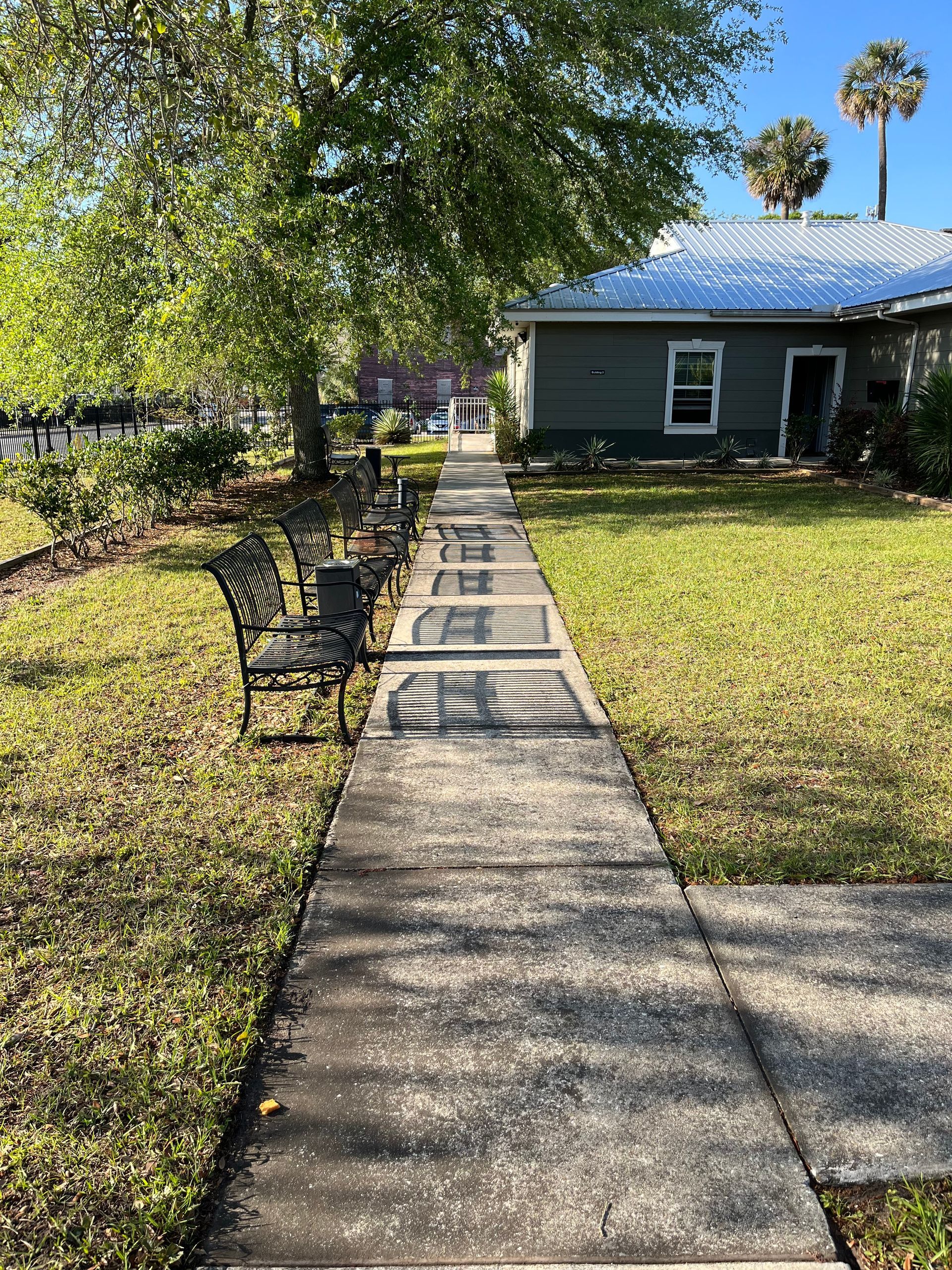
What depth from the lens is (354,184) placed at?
12625 mm

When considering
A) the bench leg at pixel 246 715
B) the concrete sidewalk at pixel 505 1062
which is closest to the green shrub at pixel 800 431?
the concrete sidewalk at pixel 505 1062

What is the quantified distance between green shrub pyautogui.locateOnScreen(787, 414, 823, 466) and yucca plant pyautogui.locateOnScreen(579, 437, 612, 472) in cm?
364

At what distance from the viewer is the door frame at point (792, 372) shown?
1855cm

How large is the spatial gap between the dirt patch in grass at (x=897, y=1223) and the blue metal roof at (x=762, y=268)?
49.5 feet

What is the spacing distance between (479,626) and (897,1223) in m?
5.39

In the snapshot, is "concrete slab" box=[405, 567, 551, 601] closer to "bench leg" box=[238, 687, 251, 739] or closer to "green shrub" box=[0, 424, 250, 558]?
"bench leg" box=[238, 687, 251, 739]

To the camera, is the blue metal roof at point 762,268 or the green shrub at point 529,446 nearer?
the blue metal roof at point 762,268

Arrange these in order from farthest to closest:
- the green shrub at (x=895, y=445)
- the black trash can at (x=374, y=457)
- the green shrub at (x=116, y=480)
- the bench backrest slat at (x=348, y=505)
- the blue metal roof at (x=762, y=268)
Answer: the blue metal roof at (x=762, y=268), the black trash can at (x=374, y=457), the green shrub at (x=895, y=445), the green shrub at (x=116, y=480), the bench backrest slat at (x=348, y=505)

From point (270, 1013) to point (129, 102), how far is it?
6.56 metres

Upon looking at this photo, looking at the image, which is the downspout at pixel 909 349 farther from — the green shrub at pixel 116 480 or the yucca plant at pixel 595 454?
the green shrub at pixel 116 480

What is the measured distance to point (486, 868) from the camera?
3686 millimetres

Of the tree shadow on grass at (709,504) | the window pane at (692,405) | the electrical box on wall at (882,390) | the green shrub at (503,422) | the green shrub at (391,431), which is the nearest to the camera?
the tree shadow on grass at (709,504)

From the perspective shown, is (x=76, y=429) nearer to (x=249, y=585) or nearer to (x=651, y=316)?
(x=651, y=316)

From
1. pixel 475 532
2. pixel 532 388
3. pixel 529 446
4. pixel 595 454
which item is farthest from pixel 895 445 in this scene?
pixel 475 532
